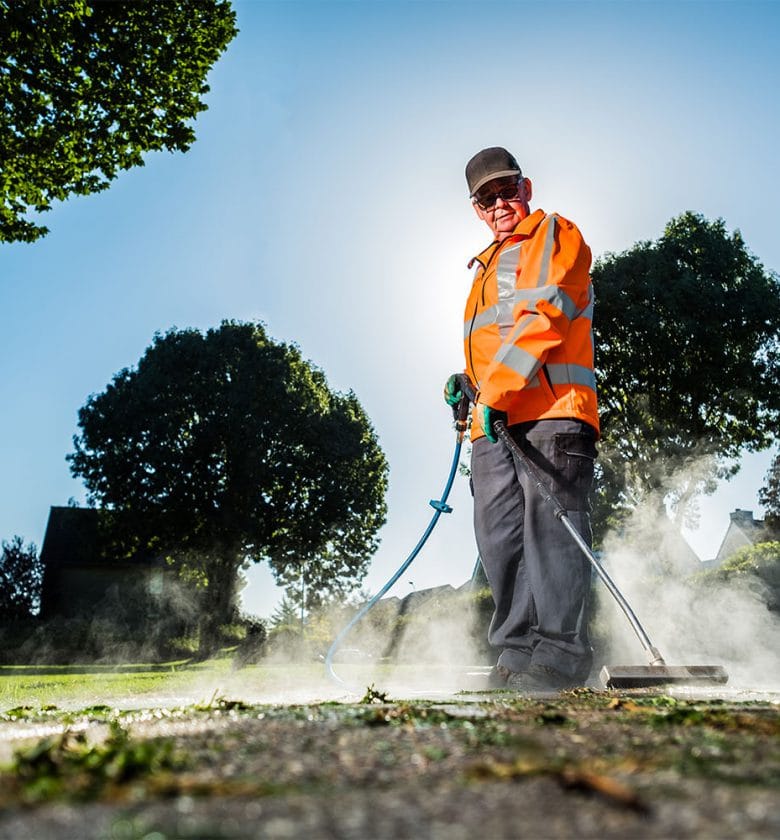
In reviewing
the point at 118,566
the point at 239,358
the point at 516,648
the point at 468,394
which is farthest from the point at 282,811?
the point at 118,566

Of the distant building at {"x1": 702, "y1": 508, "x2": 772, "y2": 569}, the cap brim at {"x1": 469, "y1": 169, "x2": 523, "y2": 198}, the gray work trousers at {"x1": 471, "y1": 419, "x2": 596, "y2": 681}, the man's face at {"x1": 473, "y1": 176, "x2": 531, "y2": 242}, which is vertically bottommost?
the gray work trousers at {"x1": 471, "y1": 419, "x2": 596, "y2": 681}

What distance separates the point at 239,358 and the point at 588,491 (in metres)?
26.9

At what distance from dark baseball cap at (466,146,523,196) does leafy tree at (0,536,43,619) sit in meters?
40.4

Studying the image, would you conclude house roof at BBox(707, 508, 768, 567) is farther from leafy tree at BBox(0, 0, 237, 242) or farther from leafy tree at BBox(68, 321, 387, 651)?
leafy tree at BBox(0, 0, 237, 242)

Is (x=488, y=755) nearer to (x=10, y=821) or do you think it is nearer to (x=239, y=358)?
(x=10, y=821)

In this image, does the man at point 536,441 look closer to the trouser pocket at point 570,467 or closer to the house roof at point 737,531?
Answer: the trouser pocket at point 570,467

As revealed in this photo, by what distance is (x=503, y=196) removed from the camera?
4.86 m

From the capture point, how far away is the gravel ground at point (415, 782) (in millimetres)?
786

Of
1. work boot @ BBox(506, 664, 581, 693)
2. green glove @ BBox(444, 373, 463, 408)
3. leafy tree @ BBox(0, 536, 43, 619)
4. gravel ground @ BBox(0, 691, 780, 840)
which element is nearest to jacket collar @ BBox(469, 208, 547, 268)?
green glove @ BBox(444, 373, 463, 408)

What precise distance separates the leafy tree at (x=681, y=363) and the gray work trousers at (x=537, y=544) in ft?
59.9

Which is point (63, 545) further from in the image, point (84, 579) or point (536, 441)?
point (536, 441)

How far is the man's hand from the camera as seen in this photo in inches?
163

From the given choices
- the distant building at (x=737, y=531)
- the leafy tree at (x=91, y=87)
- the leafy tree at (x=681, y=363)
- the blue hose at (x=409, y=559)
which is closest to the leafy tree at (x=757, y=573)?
the blue hose at (x=409, y=559)

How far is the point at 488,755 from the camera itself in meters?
1.23
